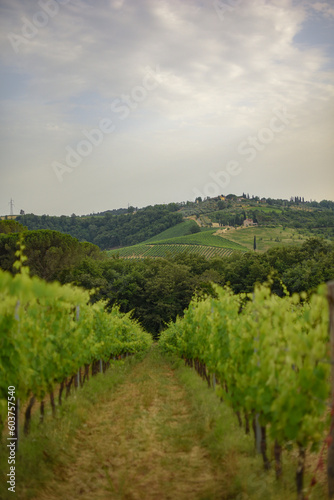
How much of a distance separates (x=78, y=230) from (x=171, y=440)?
106184mm

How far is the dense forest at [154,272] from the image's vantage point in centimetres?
3762

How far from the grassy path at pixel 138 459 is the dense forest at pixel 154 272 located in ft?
90.6

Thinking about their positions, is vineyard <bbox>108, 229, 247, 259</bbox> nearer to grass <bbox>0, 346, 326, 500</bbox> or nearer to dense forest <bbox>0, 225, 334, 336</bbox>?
dense forest <bbox>0, 225, 334, 336</bbox>

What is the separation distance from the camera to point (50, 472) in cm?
484

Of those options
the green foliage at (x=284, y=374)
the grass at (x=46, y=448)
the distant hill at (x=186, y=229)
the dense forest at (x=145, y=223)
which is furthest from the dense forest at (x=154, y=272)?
the dense forest at (x=145, y=223)

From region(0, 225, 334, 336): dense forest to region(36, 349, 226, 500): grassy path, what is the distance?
1087 inches

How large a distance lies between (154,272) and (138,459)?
42.7 m

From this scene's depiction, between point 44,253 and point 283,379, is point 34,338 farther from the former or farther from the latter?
point 44,253

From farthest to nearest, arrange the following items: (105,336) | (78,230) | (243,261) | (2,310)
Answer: (78,230), (243,261), (105,336), (2,310)

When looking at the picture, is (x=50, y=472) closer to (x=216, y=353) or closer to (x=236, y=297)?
(x=216, y=353)

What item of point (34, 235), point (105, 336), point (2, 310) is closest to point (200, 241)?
point (34, 235)

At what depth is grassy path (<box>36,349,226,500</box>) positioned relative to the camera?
4480 mm

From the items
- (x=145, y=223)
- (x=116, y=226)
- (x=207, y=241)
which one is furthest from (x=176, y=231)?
(x=207, y=241)

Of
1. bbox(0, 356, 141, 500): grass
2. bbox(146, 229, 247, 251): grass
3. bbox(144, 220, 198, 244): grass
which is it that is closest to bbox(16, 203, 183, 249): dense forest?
bbox(144, 220, 198, 244): grass
